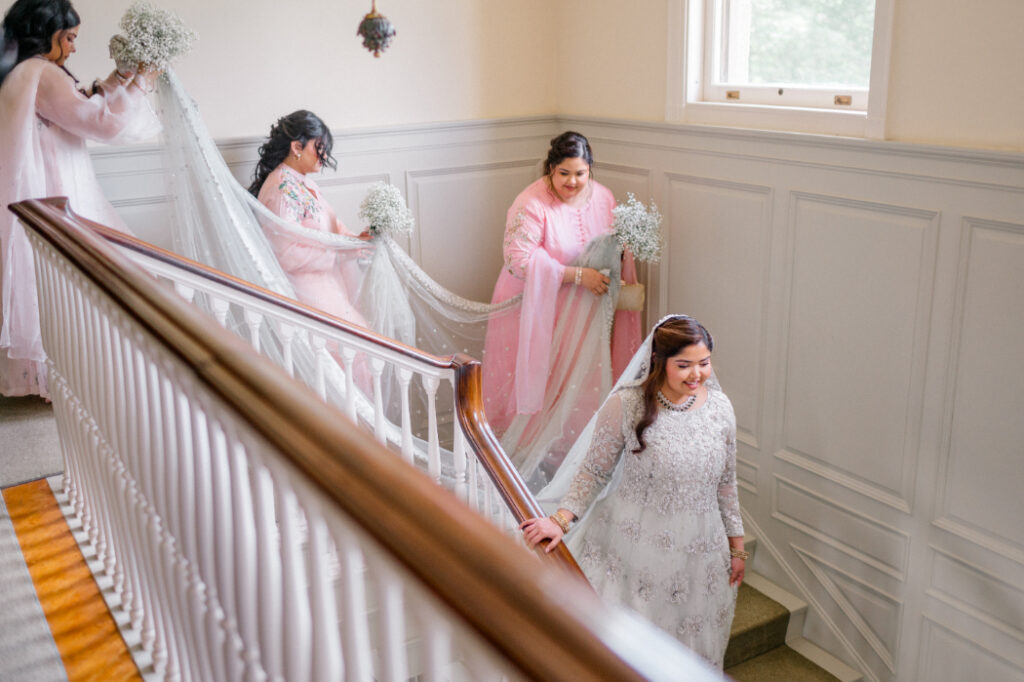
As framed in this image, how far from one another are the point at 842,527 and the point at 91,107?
153 inches

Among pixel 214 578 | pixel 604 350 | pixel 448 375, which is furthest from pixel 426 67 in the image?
pixel 214 578

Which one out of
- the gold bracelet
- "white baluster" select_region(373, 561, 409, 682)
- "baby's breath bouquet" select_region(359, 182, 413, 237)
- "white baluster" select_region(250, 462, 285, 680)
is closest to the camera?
"white baluster" select_region(373, 561, 409, 682)

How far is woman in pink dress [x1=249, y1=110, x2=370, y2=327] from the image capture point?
4281mm

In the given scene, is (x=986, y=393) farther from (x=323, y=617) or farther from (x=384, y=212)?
(x=323, y=617)

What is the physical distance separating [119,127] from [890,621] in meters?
4.09

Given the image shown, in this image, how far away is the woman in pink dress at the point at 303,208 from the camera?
4281mm

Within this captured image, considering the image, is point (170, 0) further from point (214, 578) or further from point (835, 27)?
point (214, 578)

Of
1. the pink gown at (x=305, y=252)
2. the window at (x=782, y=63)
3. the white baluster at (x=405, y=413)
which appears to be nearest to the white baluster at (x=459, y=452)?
the white baluster at (x=405, y=413)

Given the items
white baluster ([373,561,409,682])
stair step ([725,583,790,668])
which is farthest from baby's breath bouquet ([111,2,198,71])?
stair step ([725,583,790,668])

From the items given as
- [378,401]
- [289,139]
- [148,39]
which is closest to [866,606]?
[378,401]

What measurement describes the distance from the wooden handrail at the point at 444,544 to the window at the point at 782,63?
361 cm

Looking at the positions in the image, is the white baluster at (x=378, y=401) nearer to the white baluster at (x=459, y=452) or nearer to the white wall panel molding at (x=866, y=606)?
the white baluster at (x=459, y=452)

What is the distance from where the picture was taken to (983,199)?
3609 mm

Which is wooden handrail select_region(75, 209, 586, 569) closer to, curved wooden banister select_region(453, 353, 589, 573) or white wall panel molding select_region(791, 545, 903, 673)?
curved wooden banister select_region(453, 353, 589, 573)
